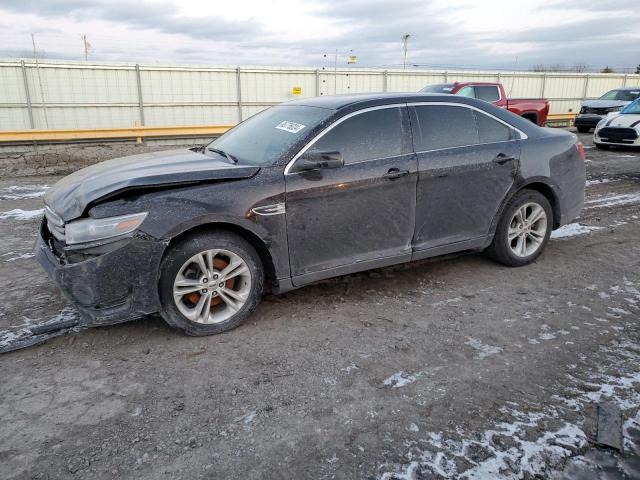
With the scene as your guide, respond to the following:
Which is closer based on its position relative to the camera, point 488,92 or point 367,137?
point 367,137

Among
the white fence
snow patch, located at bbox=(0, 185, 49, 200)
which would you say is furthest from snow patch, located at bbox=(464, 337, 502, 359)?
the white fence

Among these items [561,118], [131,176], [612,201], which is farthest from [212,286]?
[561,118]

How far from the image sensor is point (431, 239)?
448cm

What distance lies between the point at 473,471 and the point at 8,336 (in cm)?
331

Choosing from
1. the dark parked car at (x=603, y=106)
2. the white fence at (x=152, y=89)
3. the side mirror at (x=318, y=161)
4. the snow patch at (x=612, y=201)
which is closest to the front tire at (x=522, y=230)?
the side mirror at (x=318, y=161)

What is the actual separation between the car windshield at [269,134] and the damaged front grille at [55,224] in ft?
4.64

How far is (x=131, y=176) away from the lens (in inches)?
144

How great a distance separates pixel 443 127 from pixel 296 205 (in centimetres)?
167

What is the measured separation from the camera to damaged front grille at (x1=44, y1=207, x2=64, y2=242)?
359 centimetres

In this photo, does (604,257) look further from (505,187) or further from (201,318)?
(201,318)

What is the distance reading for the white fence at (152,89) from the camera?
15328 millimetres

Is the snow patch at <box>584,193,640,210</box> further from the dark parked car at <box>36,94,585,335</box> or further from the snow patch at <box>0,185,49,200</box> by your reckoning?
the snow patch at <box>0,185,49,200</box>

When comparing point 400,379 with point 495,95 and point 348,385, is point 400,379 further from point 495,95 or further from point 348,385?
point 495,95

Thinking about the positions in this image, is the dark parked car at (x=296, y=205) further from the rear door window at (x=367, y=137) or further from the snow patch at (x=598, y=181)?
the snow patch at (x=598, y=181)
